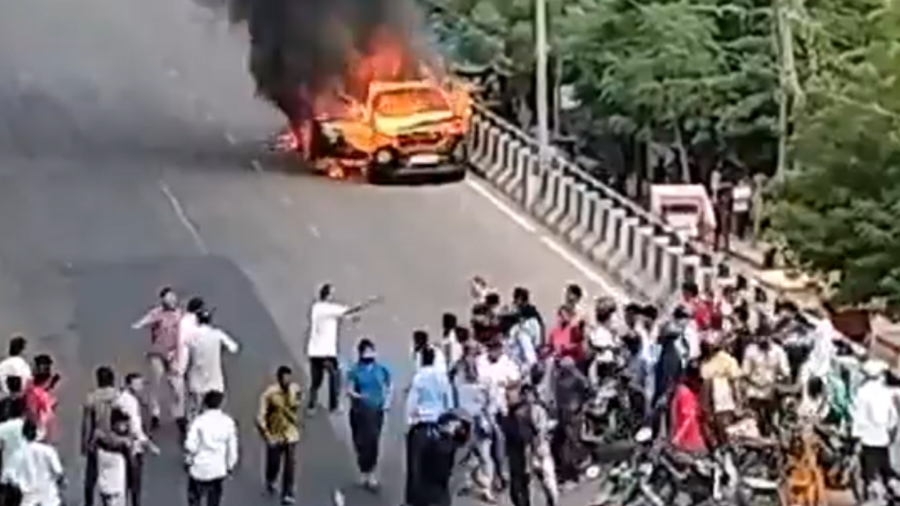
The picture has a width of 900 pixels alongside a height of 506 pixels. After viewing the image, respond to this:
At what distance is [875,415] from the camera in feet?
64.7

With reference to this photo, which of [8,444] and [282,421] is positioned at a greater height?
[282,421]

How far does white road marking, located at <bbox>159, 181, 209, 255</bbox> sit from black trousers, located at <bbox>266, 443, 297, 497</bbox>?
12249 millimetres

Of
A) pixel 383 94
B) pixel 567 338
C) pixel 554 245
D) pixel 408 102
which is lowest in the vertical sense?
pixel 567 338

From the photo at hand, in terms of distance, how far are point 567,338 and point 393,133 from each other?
16.5m

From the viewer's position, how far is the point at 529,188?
1421 inches

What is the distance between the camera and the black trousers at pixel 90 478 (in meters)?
18.4

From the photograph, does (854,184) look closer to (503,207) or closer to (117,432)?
(503,207)

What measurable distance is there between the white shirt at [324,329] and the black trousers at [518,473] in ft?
8.30

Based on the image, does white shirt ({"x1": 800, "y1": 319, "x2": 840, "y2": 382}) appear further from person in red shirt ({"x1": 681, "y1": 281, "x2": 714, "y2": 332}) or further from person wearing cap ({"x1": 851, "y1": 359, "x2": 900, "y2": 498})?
person in red shirt ({"x1": 681, "y1": 281, "x2": 714, "y2": 332})

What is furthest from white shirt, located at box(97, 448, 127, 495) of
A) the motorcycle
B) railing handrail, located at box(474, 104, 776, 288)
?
railing handrail, located at box(474, 104, 776, 288)

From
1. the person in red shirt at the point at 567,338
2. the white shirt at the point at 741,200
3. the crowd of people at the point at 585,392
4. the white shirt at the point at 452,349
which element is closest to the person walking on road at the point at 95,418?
the crowd of people at the point at 585,392

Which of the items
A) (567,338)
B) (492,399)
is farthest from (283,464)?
(567,338)

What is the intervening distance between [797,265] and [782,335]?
31.2ft

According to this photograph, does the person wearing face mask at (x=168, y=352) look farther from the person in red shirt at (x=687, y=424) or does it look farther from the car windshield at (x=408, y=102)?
the car windshield at (x=408, y=102)
